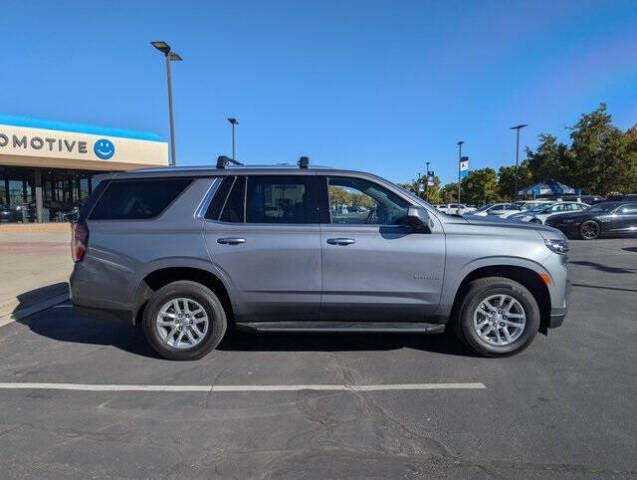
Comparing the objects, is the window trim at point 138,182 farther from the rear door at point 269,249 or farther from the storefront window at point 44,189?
the storefront window at point 44,189

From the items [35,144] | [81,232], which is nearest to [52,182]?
[35,144]

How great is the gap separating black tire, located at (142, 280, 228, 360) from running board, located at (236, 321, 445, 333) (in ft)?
0.93

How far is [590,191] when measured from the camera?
37344mm

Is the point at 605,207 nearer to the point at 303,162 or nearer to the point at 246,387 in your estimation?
the point at 303,162

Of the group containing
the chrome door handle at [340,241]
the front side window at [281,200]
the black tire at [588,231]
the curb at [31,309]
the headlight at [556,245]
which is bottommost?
the curb at [31,309]

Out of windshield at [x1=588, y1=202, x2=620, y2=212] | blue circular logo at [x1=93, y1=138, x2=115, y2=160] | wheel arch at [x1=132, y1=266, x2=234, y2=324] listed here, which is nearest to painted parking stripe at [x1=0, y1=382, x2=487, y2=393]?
wheel arch at [x1=132, y1=266, x2=234, y2=324]

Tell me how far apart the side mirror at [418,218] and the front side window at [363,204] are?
144mm

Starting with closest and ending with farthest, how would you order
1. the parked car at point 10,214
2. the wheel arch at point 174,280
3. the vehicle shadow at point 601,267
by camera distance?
the wheel arch at point 174,280, the vehicle shadow at point 601,267, the parked car at point 10,214

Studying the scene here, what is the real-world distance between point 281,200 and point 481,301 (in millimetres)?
2273

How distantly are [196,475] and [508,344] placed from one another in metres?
3.36

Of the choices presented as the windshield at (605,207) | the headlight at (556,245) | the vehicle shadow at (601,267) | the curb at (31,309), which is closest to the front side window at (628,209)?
the windshield at (605,207)

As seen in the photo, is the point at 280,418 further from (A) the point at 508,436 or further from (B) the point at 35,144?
(B) the point at 35,144

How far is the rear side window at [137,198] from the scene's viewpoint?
4934mm

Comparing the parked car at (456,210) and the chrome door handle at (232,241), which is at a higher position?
the parked car at (456,210)
